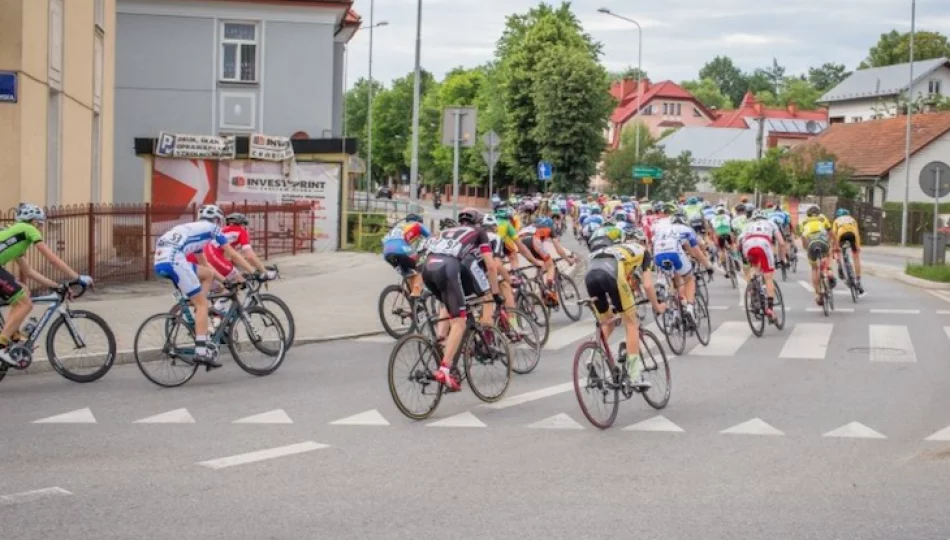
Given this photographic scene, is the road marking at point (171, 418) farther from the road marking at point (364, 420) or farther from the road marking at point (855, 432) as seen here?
the road marking at point (855, 432)

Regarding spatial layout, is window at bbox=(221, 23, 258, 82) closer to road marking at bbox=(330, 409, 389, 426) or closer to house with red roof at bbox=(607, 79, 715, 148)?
road marking at bbox=(330, 409, 389, 426)

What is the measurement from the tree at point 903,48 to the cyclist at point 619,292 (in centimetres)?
10837

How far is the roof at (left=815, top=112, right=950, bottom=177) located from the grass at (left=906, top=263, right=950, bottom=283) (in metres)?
35.9

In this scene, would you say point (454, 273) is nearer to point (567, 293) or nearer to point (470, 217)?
point (470, 217)

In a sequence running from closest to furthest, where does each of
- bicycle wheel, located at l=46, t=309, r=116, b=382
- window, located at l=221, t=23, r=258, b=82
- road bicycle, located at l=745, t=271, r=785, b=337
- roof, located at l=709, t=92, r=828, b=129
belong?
bicycle wheel, located at l=46, t=309, r=116, b=382 → road bicycle, located at l=745, t=271, r=785, b=337 → window, located at l=221, t=23, r=258, b=82 → roof, located at l=709, t=92, r=828, b=129

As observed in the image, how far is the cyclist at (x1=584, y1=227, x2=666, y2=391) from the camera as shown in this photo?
1085 cm

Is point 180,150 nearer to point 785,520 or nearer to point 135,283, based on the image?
point 135,283

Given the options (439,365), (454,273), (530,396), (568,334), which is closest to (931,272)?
(568,334)

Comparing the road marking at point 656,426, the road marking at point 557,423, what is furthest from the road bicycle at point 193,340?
the road marking at point 656,426

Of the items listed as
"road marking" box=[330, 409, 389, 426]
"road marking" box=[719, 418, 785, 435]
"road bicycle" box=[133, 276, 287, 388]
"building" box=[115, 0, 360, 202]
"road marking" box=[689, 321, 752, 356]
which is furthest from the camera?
"building" box=[115, 0, 360, 202]

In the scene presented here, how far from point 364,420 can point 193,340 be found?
2634 mm

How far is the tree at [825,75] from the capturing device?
7653 inches

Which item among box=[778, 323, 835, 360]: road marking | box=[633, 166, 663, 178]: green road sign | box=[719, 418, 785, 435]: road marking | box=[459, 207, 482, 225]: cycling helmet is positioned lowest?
box=[778, 323, 835, 360]: road marking

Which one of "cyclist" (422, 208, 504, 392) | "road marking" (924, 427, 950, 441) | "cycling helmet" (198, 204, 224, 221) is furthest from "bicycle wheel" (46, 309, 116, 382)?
"road marking" (924, 427, 950, 441)
